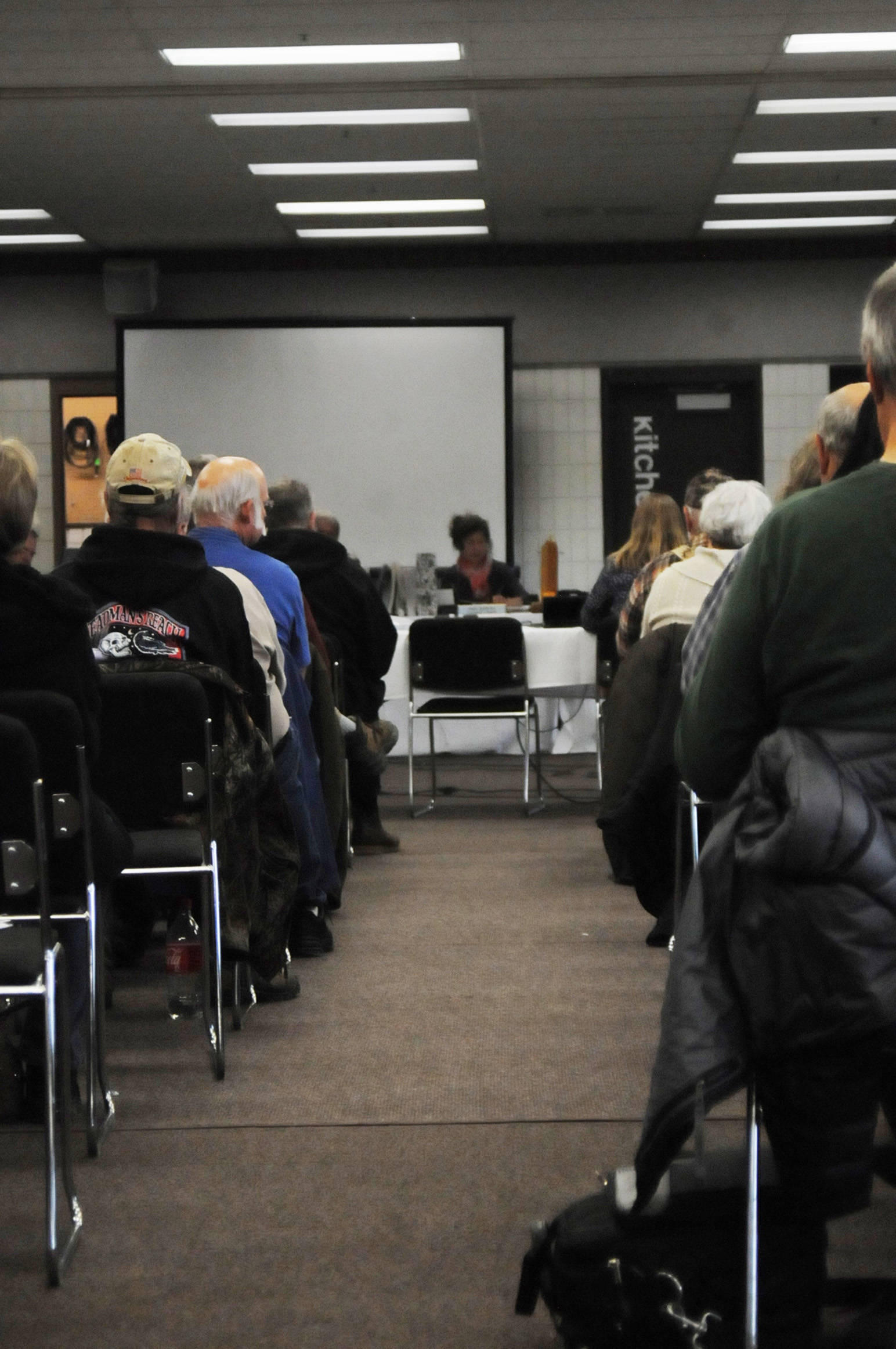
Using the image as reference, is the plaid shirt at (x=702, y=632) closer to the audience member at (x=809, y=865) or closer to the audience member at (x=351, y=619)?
the audience member at (x=809, y=865)

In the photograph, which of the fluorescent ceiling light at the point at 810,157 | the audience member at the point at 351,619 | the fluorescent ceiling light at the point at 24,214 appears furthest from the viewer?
the fluorescent ceiling light at the point at 24,214

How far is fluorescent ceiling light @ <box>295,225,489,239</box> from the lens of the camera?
902 centimetres

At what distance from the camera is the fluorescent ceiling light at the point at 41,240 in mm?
9156

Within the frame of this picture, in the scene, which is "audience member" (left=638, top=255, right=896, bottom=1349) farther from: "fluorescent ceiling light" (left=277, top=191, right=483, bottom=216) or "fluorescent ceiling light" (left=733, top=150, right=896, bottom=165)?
"fluorescent ceiling light" (left=277, top=191, right=483, bottom=216)

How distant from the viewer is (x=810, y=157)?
7.65 metres

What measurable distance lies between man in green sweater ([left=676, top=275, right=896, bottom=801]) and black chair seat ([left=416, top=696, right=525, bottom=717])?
4.64 m

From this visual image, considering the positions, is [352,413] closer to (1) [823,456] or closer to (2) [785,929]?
(1) [823,456]

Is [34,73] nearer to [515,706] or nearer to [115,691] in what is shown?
[515,706]

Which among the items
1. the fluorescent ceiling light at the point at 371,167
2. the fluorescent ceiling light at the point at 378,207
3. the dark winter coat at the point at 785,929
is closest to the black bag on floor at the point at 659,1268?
the dark winter coat at the point at 785,929

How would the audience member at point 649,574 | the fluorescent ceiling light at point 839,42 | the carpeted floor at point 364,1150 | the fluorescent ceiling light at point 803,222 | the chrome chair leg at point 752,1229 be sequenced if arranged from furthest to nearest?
the fluorescent ceiling light at point 803,222 < the fluorescent ceiling light at point 839,42 < the audience member at point 649,574 < the carpeted floor at point 364,1150 < the chrome chair leg at point 752,1229

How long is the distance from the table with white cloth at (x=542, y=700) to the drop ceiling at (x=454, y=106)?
2.31 metres

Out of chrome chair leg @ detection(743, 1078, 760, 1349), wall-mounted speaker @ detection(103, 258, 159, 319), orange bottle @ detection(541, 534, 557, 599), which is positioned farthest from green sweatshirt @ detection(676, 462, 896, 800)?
wall-mounted speaker @ detection(103, 258, 159, 319)

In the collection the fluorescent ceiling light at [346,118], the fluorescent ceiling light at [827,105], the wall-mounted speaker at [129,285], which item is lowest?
the wall-mounted speaker at [129,285]

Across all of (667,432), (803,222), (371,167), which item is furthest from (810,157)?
(667,432)
